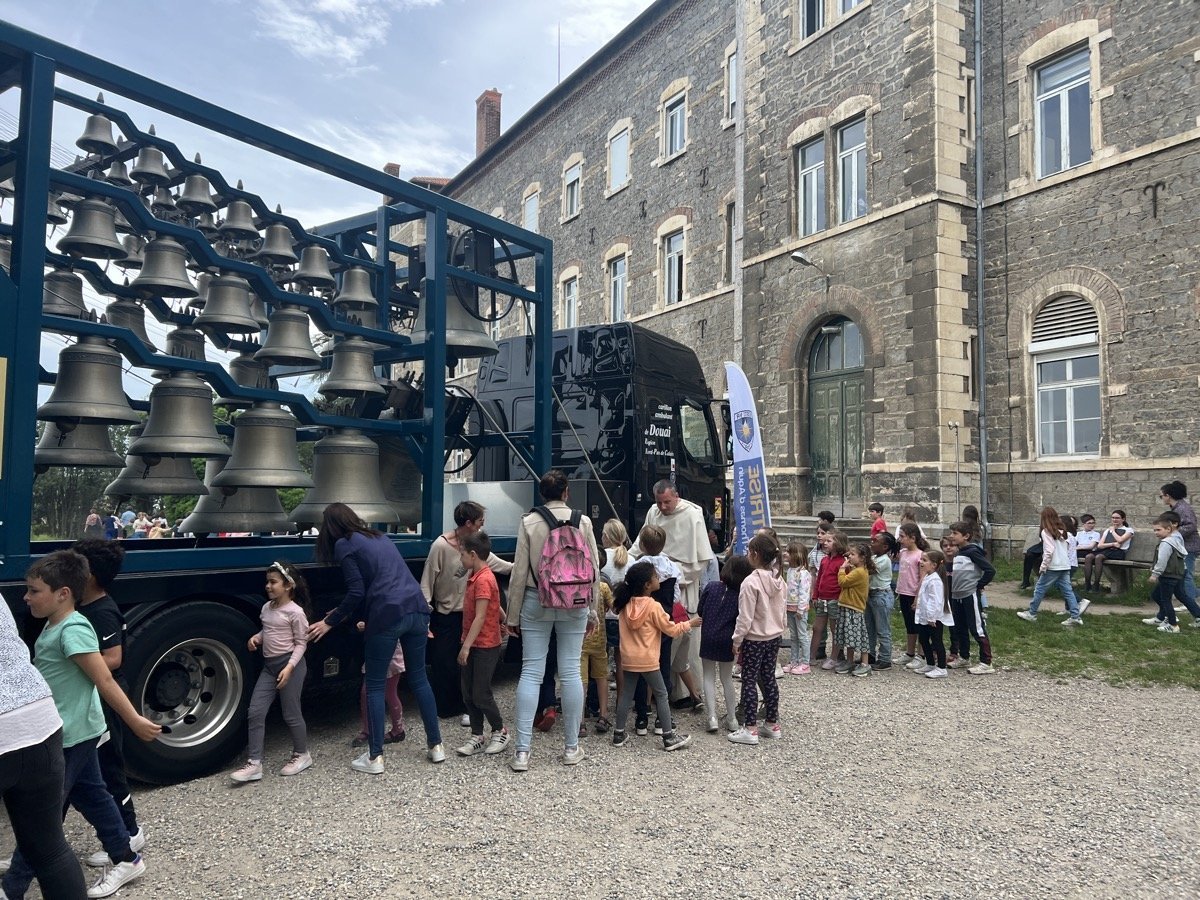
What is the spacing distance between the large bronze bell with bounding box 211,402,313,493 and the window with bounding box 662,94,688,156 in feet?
60.5

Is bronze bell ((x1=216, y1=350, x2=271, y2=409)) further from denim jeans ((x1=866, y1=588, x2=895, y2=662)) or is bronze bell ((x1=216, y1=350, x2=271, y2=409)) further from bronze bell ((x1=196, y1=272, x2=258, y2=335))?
denim jeans ((x1=866, y1=588, x2=895, y2=662))

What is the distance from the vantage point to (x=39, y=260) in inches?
154

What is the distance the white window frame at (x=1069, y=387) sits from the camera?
12695 millimetres

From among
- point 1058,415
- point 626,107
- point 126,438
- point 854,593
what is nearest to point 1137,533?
point 1058,415

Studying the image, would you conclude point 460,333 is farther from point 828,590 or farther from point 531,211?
point 531,211

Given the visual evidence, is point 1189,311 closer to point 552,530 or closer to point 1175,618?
point 1175,618

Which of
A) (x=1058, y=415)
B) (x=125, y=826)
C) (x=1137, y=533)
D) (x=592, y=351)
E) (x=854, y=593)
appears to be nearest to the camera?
(x=125, y=826)

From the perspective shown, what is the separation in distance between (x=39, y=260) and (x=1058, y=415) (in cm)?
1354

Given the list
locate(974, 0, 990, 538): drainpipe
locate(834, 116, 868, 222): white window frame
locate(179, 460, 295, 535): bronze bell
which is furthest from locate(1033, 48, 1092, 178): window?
locate(179, 460, 295, 535): bronze bell

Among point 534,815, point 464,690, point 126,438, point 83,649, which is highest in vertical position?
point 126,438

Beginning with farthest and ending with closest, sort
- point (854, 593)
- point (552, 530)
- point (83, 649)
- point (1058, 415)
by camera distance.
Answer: point (1058, 415), point (854, 593), point (552, 530), point (83, 649)

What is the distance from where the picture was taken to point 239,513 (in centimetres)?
522

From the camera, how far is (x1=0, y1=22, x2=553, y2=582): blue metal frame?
12.5ft

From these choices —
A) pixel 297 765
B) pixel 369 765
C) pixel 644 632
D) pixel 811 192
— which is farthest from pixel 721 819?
pixel 811 192
